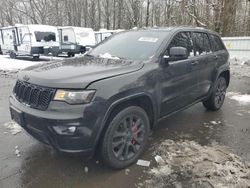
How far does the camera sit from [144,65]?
3.71 m

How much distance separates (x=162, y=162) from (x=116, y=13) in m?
36.5

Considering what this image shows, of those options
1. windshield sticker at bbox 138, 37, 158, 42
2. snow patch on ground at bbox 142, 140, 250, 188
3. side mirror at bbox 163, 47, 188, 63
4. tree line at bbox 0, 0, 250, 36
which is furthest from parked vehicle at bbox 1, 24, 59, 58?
snow patch on ground at bbox 142, 140, 250, 188

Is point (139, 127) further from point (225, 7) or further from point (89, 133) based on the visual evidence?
point (225, 7)

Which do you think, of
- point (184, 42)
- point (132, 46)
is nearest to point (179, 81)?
point (184, 42)

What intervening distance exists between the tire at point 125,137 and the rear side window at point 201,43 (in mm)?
1994

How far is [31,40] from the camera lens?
59.6 feet

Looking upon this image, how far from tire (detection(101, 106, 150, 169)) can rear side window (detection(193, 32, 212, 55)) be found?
1994 millimetres

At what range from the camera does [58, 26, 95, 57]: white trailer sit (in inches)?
805

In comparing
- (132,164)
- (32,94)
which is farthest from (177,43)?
(32,94)

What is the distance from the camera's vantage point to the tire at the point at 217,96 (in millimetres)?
5793

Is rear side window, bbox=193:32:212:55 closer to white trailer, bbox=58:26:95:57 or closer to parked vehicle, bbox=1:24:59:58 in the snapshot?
parked vehicle, bbox=1:24:59:58

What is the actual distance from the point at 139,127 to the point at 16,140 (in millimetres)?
2105

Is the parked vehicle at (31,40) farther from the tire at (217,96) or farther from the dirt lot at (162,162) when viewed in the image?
the tire at (217,96)

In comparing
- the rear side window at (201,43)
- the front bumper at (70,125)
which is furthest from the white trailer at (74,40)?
the front bumper at (70,125)
